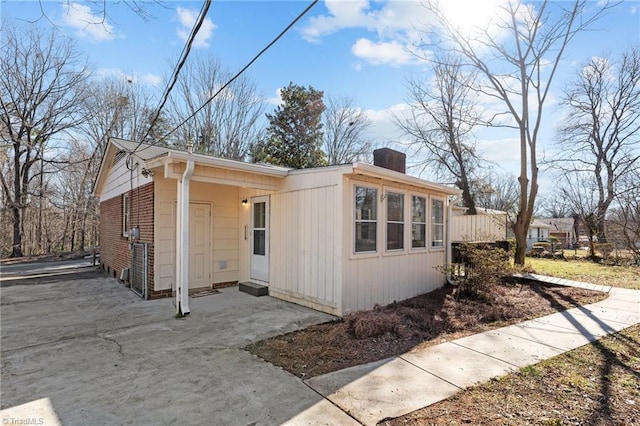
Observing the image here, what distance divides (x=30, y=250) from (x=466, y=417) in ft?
77.9

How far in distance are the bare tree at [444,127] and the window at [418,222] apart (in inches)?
484

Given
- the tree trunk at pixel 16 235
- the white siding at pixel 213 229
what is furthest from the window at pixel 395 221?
the tree trunk at pixel 16 235

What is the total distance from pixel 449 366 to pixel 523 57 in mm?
13356

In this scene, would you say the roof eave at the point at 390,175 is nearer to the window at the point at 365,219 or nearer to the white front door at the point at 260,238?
the window at the point at 365,219

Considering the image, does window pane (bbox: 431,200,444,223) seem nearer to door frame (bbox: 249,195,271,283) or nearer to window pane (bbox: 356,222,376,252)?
window pane (bbox: 356,222,376,252)

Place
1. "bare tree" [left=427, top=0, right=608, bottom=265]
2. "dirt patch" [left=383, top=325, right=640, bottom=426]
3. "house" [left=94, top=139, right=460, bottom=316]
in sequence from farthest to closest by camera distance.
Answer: "bare tree" [left=427, top=0, right=608, bottom=265], "house" [left=94, top=139, right=460, bottom=316], "dirt patch" [left=383, top=325, right=640, bottom=426]

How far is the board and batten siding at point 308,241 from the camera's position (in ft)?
18.4

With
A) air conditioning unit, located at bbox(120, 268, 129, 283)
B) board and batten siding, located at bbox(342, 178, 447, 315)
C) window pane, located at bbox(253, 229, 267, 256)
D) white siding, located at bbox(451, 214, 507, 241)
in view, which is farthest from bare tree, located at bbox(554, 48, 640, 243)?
air conditioning unit, located at bbox(120, 268, 129, 283)

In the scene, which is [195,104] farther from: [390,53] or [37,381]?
[37,381]

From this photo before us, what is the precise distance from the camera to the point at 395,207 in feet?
21.8

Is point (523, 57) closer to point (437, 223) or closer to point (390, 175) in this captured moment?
point (437, 223)

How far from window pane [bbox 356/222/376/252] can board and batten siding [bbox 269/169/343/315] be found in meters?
0.48

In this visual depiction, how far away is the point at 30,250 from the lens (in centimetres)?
1844

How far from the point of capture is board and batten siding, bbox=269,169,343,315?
18.4 feet
